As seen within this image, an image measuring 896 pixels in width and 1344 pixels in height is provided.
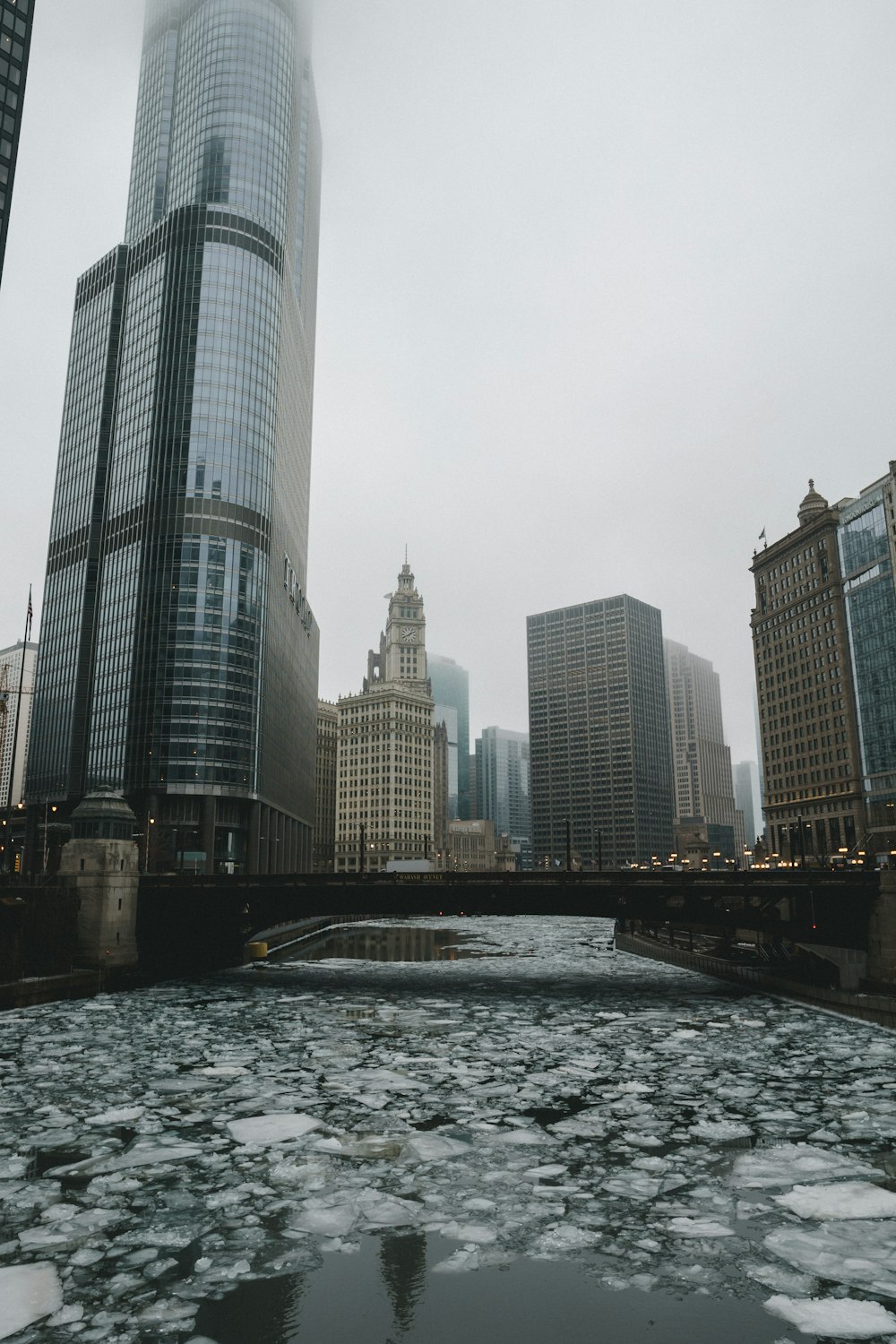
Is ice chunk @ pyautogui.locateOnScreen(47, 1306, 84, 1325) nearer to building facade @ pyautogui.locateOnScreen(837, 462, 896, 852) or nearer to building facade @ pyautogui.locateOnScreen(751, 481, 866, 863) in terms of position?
building facade @ pyautogui.locateOnScreen(837, 462, 896, 852)

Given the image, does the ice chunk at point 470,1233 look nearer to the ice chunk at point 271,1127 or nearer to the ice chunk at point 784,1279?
the ice chunk at point 784,1279

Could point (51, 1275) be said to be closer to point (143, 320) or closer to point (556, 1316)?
point (556, 1316)

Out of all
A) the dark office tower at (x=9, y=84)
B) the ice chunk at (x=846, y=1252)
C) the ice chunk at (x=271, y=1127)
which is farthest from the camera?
the dark office tower at (x=9, y=84)

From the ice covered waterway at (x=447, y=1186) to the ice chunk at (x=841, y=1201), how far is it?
5 cm

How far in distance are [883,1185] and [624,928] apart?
91212 mm

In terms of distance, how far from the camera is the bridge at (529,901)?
53.1 metres

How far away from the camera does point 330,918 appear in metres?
133

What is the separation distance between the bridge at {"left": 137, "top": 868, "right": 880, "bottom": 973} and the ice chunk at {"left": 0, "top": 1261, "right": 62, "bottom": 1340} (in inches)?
1752

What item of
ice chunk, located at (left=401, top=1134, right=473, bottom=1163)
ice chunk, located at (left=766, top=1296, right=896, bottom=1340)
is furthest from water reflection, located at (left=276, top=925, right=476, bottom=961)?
ice chunk, located at (left=766, top=1296, right=896, bottom=1340)

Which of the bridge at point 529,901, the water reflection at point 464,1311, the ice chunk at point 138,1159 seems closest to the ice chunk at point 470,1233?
the water reflection at point 464,1311

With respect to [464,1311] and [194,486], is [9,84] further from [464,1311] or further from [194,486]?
[464,1311]

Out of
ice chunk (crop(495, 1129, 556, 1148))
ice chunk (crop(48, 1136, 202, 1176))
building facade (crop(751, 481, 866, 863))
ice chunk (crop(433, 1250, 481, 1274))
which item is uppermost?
building facade (crop(751, 481, 866, 863))

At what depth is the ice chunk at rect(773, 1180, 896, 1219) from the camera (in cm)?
1414

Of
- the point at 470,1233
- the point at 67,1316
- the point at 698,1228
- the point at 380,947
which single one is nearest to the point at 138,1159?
the point at 67,1316
